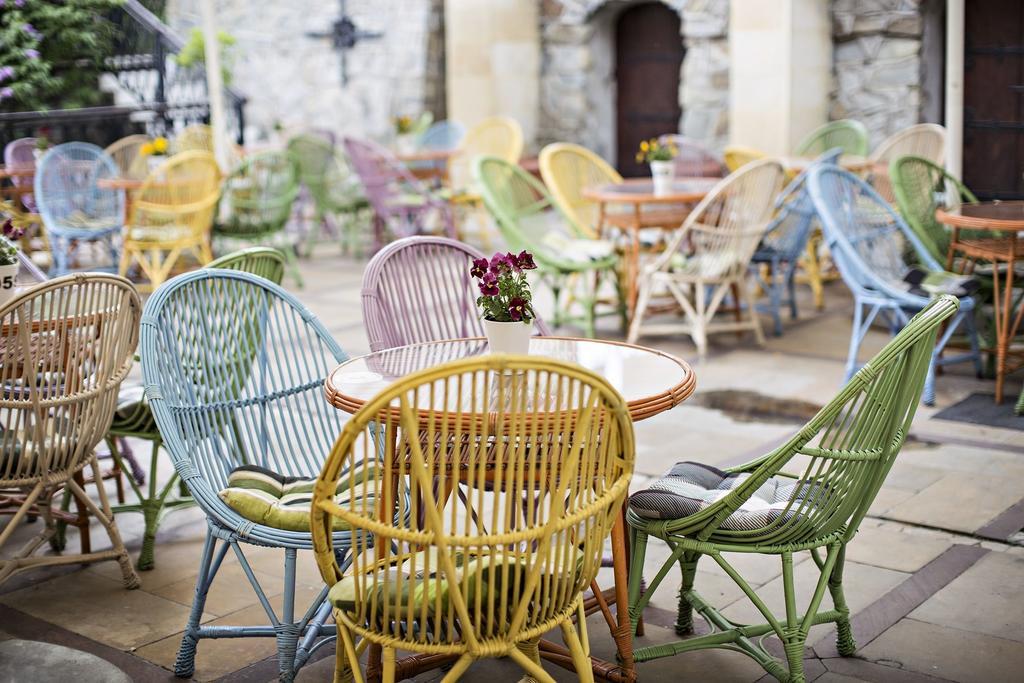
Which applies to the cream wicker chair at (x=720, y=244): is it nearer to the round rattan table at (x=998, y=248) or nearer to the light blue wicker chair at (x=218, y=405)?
the round rattan table at (x=998, y=248)

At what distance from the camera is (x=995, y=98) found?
8383mm

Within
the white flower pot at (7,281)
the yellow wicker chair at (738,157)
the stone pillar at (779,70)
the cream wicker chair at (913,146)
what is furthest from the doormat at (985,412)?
the stone pillar at (779,70)

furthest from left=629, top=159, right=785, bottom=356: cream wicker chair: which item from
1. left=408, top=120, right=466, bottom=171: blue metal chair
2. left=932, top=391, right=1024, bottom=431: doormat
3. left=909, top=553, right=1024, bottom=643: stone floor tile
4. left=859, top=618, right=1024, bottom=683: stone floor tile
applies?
left=408, top=120, right=466, bottom=171: blue metal chair

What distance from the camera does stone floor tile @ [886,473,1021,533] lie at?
3.57 meters

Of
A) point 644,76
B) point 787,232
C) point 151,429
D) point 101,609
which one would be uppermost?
point 644,76

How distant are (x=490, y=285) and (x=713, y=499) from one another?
64cm

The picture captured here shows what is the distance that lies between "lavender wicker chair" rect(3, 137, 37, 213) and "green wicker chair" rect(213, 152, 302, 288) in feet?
4.86

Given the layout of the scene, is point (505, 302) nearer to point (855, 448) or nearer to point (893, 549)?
point (855, 448)

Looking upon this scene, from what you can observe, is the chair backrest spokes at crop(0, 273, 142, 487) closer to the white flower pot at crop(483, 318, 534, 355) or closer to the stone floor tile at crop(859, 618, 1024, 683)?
the white flower pot at crop(483, 318, 534, 355)

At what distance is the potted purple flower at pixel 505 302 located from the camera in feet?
8.51

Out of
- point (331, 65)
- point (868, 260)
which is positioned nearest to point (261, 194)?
point (331, 65)

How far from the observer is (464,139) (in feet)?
31.9

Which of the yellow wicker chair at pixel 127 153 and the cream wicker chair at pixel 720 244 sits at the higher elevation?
the yellow wicker chair at pixel 127 153

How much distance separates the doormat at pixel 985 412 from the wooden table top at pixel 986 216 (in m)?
0.65
